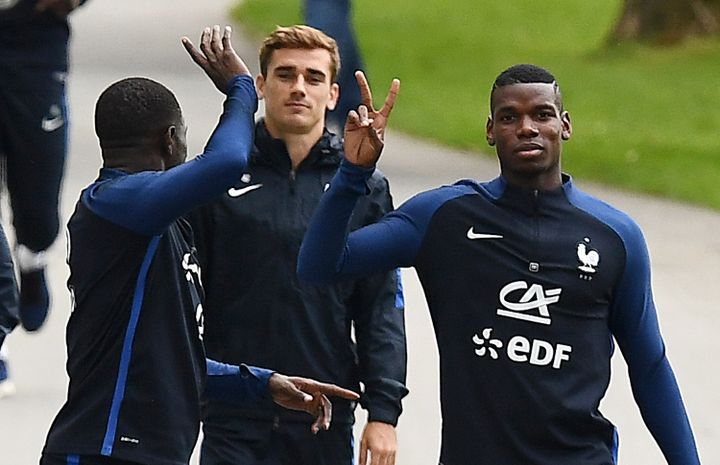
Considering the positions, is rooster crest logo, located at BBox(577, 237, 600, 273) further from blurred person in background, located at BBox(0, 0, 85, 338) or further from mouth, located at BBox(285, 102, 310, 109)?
blurred person in background, located at BBox(0, 0, 85, 338)

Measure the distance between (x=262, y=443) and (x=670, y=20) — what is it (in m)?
18.3

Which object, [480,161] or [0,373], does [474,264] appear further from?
[480,161]

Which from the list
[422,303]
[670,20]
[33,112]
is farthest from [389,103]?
[670,20]

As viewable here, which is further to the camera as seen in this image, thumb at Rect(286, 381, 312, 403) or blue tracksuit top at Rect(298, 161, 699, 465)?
thumb at Rect(286, 381, 312, 403)

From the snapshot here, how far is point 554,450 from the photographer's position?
14.9 ft

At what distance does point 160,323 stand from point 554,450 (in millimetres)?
1001

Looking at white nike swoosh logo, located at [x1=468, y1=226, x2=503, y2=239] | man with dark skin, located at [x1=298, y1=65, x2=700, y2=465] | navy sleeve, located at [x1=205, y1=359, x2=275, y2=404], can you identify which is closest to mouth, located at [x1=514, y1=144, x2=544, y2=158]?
man with dark skin, located at [x1=298, y1=65, x2=700, y2=465]

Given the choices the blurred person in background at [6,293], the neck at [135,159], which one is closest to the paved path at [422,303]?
the blurred person in background at [6,293]

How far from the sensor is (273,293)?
5414 millimetres

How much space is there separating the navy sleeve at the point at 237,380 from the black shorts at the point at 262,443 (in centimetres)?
23

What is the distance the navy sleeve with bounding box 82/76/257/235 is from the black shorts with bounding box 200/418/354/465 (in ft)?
3.42

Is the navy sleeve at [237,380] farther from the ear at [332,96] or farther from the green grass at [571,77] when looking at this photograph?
the green grass at [571,77]

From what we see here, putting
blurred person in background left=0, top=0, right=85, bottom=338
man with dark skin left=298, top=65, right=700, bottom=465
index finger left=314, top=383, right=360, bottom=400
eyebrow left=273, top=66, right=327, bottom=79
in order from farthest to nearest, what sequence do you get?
blurred person in background left=0, top=0, right=85, bottom=338, eyebrow left=273, top=66, right=327, bottom=79, index finger left=314, top=383, right=360, bottom=400, man with dark skin left=298, top=65, right=700, bottom=465

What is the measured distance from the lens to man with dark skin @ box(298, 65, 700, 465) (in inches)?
178
